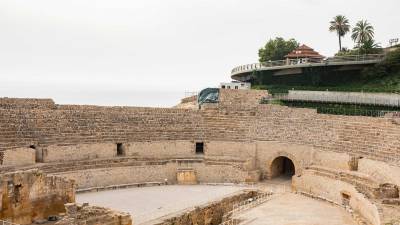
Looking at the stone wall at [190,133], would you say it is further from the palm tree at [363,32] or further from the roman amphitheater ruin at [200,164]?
the palm tree at [363,32]

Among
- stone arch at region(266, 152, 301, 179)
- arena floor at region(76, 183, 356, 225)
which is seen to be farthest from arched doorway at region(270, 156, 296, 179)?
arena floor at region(76, 183, 356, 225)

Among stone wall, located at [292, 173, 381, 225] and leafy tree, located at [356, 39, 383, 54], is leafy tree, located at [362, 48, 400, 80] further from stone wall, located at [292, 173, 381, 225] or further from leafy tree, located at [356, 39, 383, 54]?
stone wall, located at [292, 173, 381, 225]

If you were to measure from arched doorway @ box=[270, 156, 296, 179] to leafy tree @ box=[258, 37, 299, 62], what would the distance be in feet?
61.8

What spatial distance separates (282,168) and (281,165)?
1.27 feet

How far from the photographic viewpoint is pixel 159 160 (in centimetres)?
3095

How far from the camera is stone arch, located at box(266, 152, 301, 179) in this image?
30938mm

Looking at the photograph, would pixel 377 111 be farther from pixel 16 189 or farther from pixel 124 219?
pixel 16 189

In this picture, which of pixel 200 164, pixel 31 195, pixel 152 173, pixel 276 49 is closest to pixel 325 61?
pixel 276 49

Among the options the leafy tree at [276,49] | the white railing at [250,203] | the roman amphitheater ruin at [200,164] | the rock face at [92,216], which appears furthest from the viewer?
the leafy tree at [276,49]

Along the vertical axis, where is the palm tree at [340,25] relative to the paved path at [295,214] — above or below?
above

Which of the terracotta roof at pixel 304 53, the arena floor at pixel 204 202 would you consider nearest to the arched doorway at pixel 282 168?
the arena floor at pixel 204 202

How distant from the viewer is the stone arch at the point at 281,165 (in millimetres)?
30938

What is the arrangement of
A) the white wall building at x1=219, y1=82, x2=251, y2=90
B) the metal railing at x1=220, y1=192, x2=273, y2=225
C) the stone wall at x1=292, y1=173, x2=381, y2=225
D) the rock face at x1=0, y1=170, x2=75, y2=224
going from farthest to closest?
the white wall building at x1=219, y1=82, x2=251, y2=90 → the metal railing at x1=220, y1=192, x2=273, y2=225 → the stone wall at x1=292, y1=173, x2=381, y2=225 → the rock face at x1=0, y1=170, x2=75, y2=224

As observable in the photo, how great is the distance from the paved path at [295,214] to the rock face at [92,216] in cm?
576
